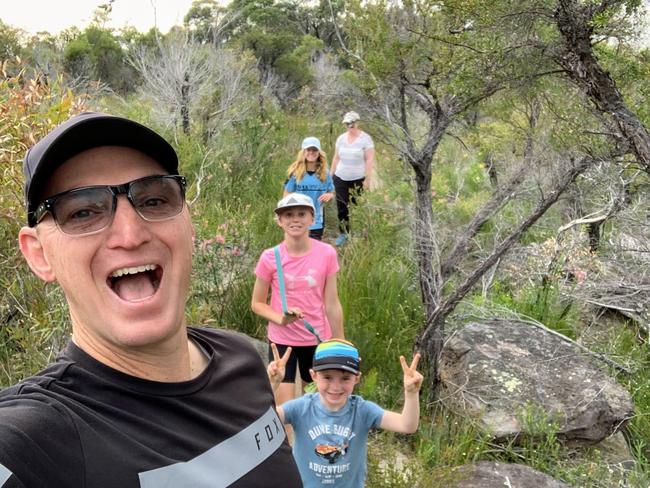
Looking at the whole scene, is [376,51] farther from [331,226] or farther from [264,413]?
[331,226]

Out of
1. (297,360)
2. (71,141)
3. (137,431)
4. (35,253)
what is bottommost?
(297,360)

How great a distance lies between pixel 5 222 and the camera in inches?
146

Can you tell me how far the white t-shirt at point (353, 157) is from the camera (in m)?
7.45

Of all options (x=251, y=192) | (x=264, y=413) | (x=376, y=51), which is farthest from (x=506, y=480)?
(x=251, y=192)

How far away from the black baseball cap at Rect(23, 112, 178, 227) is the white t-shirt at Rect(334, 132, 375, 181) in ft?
20.7

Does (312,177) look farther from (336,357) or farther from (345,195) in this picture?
(336,357)

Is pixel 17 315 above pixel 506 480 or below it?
above

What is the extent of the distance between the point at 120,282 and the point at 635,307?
17.6 feet

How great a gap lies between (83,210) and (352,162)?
6.44m

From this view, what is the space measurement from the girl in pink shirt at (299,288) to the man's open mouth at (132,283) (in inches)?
88.9

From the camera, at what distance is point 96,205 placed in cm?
123

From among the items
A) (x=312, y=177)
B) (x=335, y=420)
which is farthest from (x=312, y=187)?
(x=335, y=420)

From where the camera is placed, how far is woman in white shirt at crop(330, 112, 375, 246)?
7.45 m

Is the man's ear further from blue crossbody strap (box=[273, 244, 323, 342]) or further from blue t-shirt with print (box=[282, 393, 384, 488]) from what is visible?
blue crossbody strap (box=[273, 244, 323, 342])
